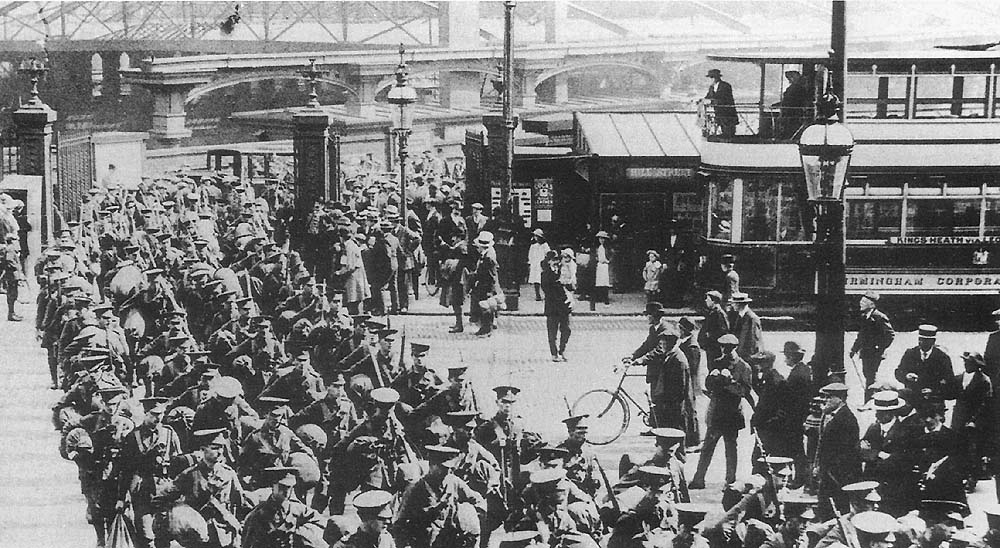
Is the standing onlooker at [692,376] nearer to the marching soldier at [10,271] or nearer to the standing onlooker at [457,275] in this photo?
the standing onlooker at [457,275]

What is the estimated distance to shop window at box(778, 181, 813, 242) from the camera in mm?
13743

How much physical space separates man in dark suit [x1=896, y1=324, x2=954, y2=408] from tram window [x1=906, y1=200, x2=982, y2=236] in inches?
171

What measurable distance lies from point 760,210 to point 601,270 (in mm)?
2261

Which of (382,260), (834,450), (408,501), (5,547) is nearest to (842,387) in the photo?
(834,450)

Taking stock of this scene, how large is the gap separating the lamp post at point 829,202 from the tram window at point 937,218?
565cm

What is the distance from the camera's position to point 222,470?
6840 mm

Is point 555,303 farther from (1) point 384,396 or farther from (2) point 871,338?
(1) point 384,396

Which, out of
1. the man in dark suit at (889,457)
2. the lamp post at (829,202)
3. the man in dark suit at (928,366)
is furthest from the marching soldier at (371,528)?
the man in dark suit at (928,366)

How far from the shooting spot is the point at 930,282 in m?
13.2

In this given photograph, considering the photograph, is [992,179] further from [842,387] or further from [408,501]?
[408,501]

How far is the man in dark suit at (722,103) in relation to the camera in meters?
14.4

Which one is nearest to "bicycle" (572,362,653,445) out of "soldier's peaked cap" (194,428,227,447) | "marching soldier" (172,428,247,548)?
"soldier's peaked cap" (194,428,227,447)

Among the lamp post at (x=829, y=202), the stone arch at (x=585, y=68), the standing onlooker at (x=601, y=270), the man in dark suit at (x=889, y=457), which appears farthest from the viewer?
the stone arch at (x=585, y=68)

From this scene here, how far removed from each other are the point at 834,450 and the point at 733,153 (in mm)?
6872
